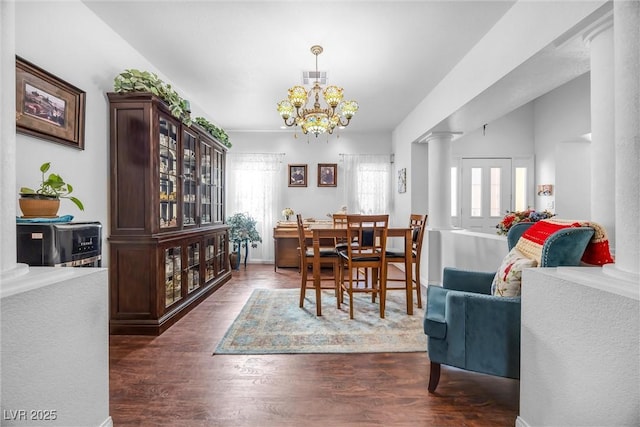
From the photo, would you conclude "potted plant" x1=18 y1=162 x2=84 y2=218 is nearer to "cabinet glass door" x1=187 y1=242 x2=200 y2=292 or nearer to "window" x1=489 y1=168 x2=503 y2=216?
"cabinet glass door" x1=187 y1=242 x2=200 y2=292

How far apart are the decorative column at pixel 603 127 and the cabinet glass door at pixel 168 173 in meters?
3.29

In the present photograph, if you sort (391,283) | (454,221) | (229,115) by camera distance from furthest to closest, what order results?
1. (454,221)
2. (229,115)
3. (391,283)

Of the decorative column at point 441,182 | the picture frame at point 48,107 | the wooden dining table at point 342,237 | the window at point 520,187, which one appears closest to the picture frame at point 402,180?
the decorative column at point 441,182

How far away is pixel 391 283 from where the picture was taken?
425cm

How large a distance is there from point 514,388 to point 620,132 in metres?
1.55

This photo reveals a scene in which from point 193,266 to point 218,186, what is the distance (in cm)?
142

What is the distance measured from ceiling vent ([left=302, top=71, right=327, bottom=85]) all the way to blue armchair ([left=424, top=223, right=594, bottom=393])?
2744mm

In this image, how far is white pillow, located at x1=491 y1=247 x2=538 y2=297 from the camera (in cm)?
161

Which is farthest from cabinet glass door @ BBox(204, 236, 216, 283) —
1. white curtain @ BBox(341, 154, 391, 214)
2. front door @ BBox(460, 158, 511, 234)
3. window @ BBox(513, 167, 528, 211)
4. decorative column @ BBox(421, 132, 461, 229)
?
window @ BBox(513, 167, 528, 211)

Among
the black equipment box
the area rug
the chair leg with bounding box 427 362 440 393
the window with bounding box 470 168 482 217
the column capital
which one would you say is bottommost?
the area rug

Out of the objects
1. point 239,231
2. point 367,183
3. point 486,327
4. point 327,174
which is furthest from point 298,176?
point 486,327

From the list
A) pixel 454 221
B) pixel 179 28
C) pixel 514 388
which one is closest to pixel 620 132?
pixel 514 388

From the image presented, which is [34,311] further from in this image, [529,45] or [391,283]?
[391,283]

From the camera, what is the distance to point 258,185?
19.6ft
